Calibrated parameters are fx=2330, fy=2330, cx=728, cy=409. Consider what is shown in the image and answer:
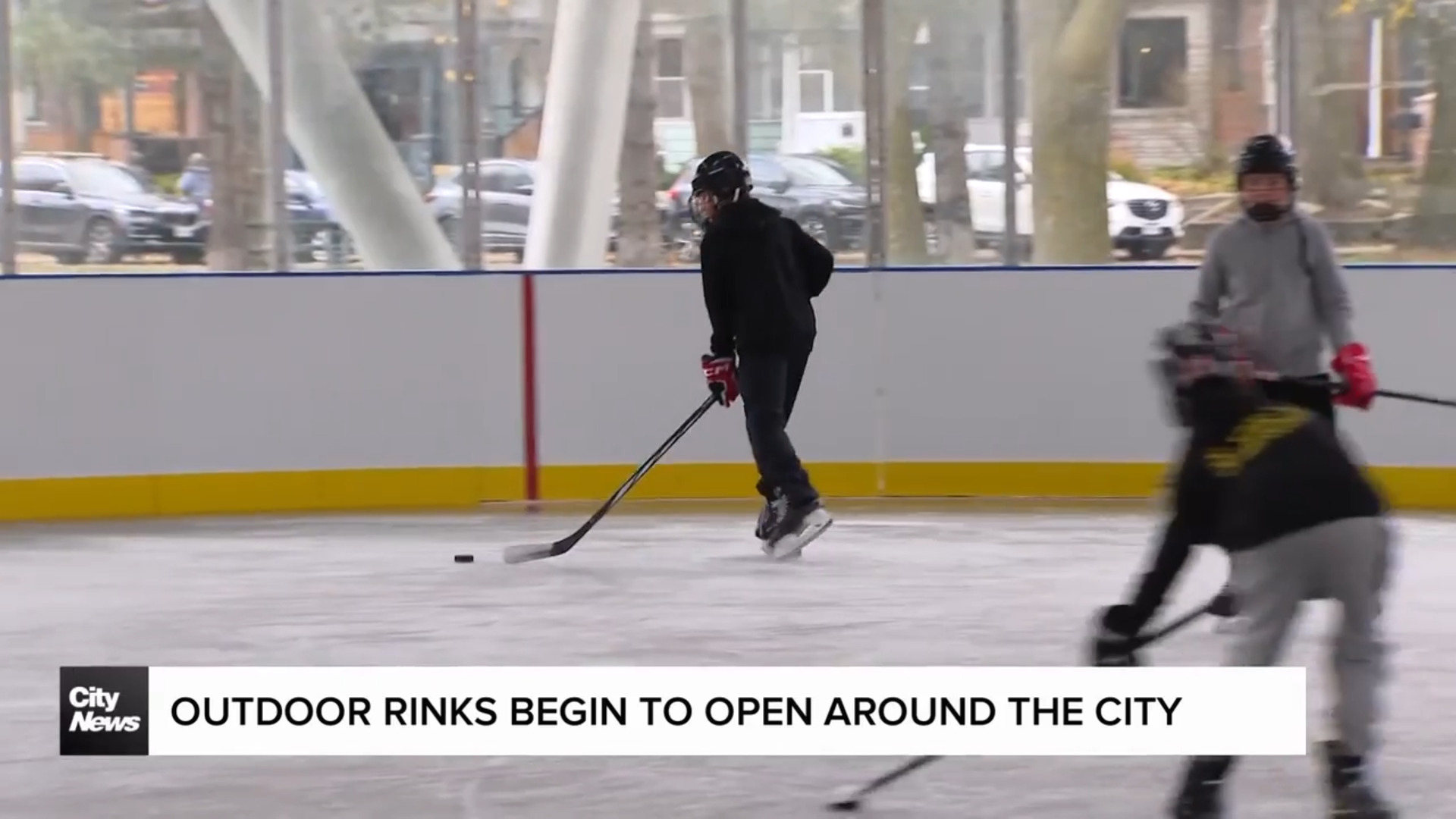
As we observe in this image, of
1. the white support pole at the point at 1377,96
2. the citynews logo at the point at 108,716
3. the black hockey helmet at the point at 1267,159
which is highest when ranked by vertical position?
the white support pole at the point at 1377,96

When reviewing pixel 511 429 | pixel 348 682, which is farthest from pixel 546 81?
pixel 348 682

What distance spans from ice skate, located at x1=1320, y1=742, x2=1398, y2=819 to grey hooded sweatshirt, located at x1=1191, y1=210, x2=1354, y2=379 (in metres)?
1.56

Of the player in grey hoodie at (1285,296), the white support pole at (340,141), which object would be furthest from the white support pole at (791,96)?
the player in grey hoodie at (1285,296)

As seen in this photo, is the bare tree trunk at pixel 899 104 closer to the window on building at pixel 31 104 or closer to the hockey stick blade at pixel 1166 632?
the window on building at pixel 31 104

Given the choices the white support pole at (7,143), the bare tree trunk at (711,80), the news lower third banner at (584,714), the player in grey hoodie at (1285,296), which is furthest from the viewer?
the bare tree trunk at (711,80)

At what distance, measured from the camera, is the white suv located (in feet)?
29.1

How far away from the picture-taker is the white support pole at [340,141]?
9164 mm

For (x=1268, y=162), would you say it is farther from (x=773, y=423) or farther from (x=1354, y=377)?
(x=773, y=423)

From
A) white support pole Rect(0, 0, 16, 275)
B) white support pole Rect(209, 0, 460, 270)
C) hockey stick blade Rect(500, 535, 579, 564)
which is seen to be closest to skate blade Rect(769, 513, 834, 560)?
hockey stick blade Rect(500, 535, 579, 564)

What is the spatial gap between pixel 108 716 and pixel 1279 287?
2.55 m

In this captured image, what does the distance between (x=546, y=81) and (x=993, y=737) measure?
5984 millimetres

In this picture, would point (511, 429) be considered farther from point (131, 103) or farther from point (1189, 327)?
point (1189, 327)

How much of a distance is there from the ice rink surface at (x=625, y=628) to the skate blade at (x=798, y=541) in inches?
1.8

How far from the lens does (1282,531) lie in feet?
10.9
